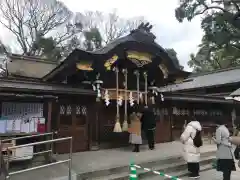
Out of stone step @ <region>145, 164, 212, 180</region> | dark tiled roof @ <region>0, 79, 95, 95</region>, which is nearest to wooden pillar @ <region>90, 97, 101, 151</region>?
dark tiled roof @ <region>0, 79, 95, 95</region>

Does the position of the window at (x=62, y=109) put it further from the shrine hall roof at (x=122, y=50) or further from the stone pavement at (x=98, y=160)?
the stone pavement at (x=98, y=160)

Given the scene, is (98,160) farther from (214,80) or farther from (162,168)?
(214,80)

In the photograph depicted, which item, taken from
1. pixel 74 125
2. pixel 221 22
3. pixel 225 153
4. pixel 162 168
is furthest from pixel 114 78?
pixel 221 22

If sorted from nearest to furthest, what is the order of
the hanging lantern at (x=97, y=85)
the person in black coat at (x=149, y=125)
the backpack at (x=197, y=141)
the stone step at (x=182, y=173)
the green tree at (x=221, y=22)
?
the backpack at (x=197, y=141) → the stone step at (x=182, y=173) → the hanging lantern at (x=97, y=85) → the person in black coat at (x=149, y=125) → the green tree at (x=221, y=22)

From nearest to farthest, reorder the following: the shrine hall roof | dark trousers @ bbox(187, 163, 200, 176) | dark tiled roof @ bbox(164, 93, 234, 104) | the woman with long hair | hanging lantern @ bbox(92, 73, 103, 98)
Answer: the woman with long hair
dark trousers @ bbox(187, 163, 200, 176)
the shrine hall roof
hanging lantern @ bbox(92, 73, 103, 98)
dark tiled roof @ bbox(164, 93, 234, 104)

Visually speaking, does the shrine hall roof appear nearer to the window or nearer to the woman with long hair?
the window

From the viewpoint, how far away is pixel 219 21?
27.4 meters

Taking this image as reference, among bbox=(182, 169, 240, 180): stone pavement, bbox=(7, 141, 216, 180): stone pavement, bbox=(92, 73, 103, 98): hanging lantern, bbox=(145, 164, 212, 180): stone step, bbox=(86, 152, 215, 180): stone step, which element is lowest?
bbox=(182, 169, 240, 180): stone pavement

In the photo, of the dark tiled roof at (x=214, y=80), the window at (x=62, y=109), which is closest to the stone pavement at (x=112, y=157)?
the window at (x=62, y=109)

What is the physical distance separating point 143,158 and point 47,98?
12.3 ft

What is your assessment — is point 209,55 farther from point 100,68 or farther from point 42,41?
point 100,68

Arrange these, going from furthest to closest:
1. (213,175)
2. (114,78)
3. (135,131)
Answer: (114,78) < (135,131) < (213,175)

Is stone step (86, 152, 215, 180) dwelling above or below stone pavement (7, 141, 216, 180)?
below

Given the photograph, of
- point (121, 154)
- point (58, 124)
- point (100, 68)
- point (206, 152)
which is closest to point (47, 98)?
point (58, 124)
